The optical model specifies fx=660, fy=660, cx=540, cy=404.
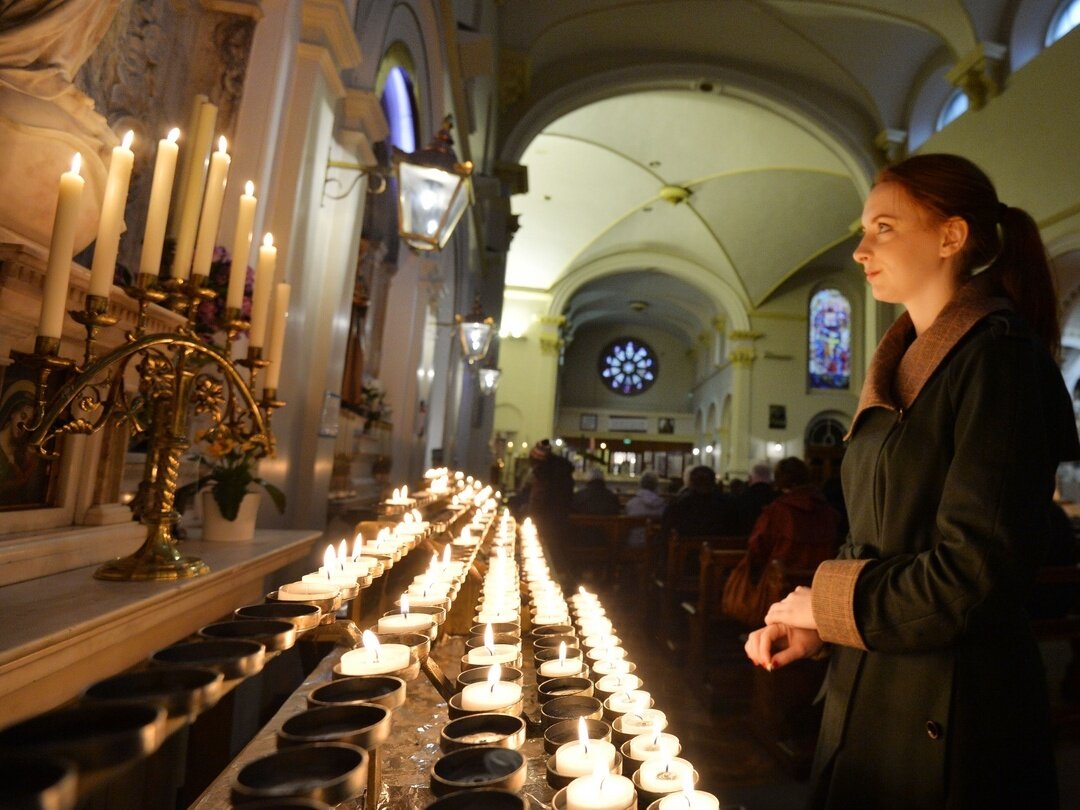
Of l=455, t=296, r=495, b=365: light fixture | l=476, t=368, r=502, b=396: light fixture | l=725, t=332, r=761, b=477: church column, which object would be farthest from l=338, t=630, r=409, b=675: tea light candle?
l=725, t=332, r=761, b=477: church column

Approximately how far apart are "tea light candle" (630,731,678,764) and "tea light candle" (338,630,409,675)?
0.32 meters

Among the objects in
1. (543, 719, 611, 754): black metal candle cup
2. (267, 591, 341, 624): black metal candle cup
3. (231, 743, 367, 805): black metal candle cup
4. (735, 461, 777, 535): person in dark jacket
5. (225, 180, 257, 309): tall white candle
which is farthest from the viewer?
(735, 461, 777, 535): person in dark jacket

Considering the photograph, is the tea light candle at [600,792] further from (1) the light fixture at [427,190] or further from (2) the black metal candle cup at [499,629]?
(1) the light fixture at [427,190]

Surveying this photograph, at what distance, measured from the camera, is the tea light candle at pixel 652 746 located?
2.68 ft

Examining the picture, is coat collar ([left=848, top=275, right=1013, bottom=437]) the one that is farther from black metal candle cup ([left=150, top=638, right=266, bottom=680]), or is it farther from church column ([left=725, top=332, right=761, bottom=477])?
church column ([left=725, top=332, right=761, bottom=477])

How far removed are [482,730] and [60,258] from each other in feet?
3.08

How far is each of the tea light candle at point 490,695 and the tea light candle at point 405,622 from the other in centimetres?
14

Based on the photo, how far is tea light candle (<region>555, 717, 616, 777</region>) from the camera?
75cm

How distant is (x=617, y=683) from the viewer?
108 centimetres

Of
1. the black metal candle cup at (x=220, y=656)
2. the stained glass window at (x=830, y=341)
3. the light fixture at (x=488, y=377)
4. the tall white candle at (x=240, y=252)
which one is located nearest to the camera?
the black metal candle cup at (x=220, y=656)

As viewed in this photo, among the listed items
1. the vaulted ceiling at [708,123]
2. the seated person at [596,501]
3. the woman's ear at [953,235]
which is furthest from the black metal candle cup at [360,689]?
the vaulted ceiling at [708,123]

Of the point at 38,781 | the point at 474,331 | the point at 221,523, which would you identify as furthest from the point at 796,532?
the point at 474,331

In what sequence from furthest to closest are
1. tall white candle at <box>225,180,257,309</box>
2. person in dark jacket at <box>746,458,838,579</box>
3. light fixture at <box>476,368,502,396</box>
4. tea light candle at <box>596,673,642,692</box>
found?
light fixture at <box>476,368,502,396</box>
person in dark jacket at <box>746,458,838,579</box>
tall white candle at <box>225,180,257,309</box>
tea light candle at <box>596,673,642,692</box>

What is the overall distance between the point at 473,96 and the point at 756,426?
45.2 ft
